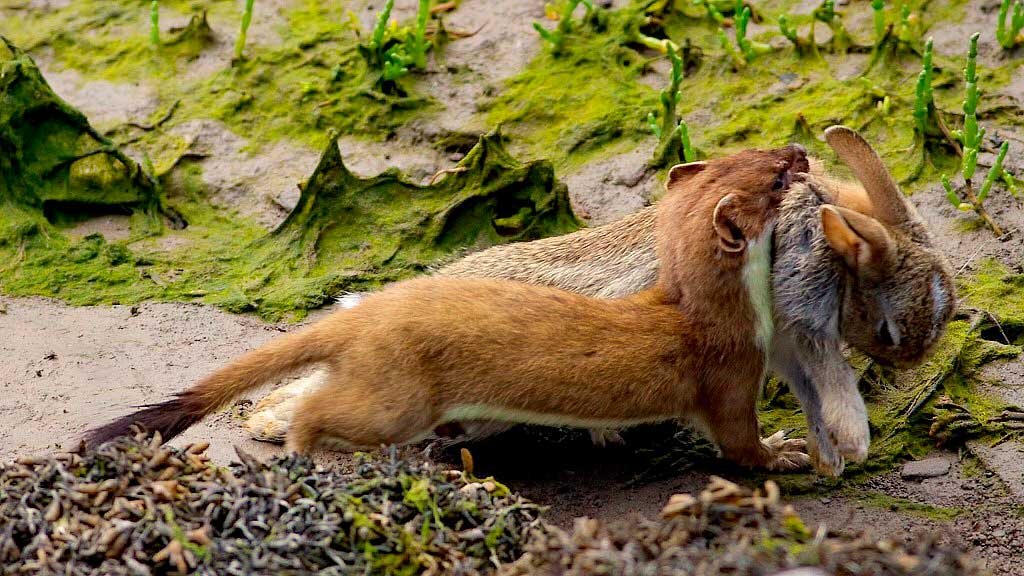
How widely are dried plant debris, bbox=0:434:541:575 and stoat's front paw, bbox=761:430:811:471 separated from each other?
167cm

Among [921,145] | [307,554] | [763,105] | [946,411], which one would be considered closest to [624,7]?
[763,105]

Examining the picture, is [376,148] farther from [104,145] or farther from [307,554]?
[307,554]

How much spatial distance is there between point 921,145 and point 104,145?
5.41m

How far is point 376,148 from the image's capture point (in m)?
9.75

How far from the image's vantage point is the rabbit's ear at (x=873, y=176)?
6383 millimetres

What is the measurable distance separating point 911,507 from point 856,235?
1.29 metres

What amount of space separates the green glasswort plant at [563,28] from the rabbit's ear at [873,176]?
13.2ft

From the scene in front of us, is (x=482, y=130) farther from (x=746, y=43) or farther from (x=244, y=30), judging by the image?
(x=244, y=30)

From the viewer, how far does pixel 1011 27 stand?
9.34 meters

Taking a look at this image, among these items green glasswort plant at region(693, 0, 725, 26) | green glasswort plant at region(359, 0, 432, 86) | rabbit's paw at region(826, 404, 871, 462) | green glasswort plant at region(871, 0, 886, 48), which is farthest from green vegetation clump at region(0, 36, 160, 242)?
green glasswort plant at region(871, 0, 886, 48)

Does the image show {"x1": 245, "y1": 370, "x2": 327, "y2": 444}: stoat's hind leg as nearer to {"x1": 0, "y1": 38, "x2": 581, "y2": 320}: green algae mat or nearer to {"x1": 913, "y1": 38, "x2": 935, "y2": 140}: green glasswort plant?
{"x1": 0, "y1": 38, "x2": 581, "y2": 320}: green algae mat

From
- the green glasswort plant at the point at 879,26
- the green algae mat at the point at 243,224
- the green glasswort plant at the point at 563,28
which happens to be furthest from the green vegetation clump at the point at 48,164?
the green glasswort plant at the point at 879,26

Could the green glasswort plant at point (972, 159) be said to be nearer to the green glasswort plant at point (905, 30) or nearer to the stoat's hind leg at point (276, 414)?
the green glasswort plant at point (905, 30)

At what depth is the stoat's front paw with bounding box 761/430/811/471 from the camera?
6645 millimetres
